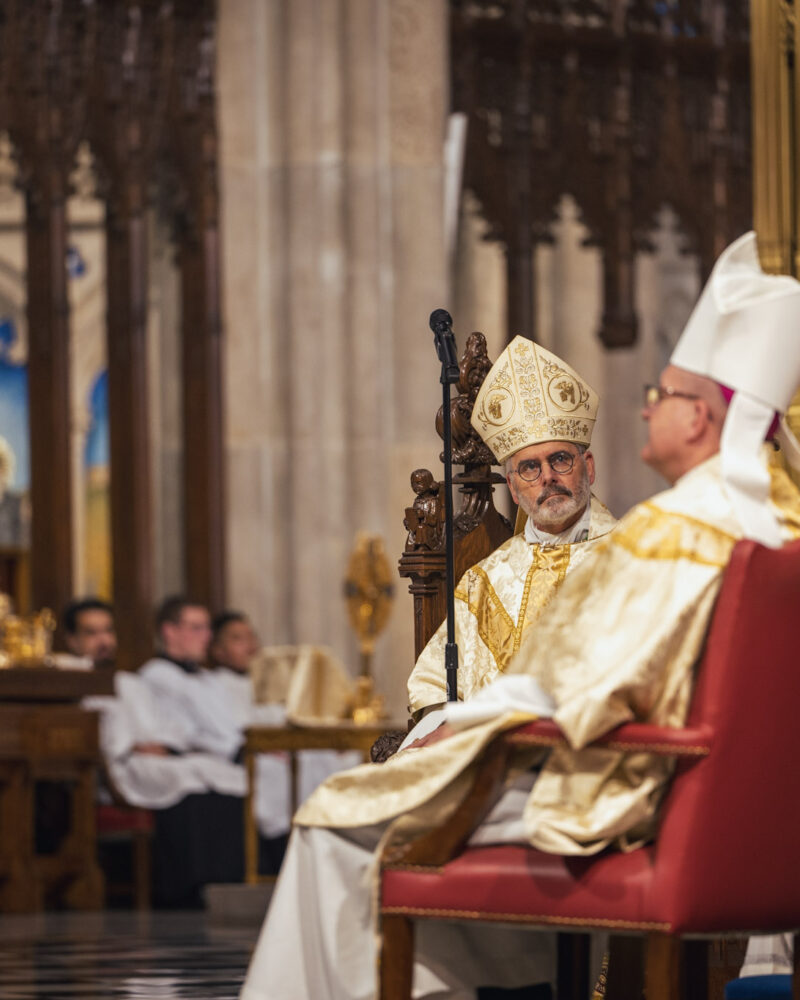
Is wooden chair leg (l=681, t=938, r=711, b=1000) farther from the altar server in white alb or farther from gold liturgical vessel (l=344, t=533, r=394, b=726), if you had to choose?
gold liturgical vessel (l=344, t=533, r=394, b=726)

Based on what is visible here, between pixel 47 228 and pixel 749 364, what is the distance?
8.92 m

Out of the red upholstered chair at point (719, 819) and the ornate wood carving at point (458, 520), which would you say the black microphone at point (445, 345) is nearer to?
the ornate wood carving at point (458, 520)

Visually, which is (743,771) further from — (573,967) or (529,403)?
(529,403)

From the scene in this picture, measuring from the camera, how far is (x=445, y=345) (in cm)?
495

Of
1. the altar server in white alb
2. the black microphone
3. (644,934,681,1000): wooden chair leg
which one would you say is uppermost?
the black microphone

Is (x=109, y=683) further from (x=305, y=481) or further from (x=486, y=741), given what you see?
(x=486, y=741)

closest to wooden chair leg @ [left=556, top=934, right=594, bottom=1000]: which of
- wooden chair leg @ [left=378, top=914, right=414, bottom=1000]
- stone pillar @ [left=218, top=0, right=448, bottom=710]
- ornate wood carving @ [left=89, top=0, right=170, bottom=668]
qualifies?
wooden chair leg @ [left=378, top=914, right=414, bottom=1000]

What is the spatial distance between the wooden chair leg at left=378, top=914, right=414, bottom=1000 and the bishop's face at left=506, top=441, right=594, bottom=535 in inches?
50.4

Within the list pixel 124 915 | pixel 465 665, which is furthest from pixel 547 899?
pixel 124 915

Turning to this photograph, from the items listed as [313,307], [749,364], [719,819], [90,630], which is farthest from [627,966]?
[313,307]

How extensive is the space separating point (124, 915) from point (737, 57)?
24.1 feet

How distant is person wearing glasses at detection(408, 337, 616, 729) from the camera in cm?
511

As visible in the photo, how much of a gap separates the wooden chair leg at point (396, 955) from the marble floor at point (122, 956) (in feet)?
7.29

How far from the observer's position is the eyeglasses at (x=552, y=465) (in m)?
5.12
